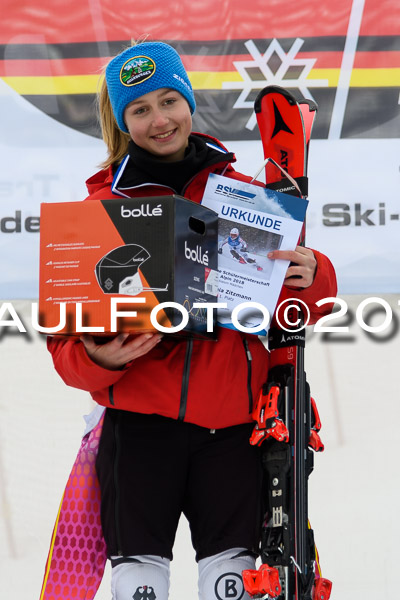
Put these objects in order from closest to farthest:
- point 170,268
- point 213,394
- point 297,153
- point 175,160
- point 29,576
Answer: point 170,268, point 213,394, point 175,160, point 297,153, point 29,576

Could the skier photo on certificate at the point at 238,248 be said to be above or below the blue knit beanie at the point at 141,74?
below

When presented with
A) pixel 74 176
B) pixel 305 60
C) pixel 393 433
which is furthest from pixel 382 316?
pixel 74 176

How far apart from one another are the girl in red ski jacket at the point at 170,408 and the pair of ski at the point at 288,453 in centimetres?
4

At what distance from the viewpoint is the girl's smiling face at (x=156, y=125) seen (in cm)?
159

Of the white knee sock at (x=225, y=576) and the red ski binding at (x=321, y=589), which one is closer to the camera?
the white knee sock at (x=225, y=576)

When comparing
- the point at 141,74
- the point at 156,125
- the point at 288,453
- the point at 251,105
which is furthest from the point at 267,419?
the point at 251,105

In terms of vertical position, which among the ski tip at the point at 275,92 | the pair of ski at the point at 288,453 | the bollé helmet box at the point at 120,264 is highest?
the ski tip at the point at 275,92

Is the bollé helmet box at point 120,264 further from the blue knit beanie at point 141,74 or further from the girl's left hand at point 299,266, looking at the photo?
the blue knit beanie at point 141,74

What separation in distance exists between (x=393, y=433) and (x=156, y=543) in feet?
4.45

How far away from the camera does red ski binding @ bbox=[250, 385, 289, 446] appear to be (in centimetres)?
154

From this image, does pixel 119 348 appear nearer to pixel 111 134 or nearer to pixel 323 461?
pixel 111 134

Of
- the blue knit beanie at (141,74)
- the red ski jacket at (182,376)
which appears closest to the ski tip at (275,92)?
the blue knit beanie at (141,74)

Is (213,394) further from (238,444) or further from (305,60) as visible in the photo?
(305,60)

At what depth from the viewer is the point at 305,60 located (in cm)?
280
